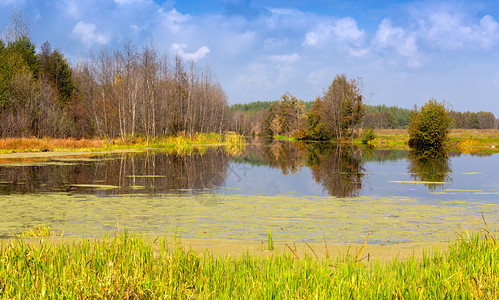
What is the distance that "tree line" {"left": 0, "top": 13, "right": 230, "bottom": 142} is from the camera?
38.0 meters

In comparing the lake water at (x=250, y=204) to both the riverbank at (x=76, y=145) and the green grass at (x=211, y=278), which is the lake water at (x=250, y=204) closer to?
the green grass at (x=211, y=278)

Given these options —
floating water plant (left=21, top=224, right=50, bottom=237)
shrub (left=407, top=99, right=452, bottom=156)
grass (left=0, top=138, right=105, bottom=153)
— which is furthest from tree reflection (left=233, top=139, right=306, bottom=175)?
shrub (left=407, top=99, right=452, bottom=156)

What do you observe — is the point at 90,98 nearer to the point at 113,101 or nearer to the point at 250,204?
the point at 113,101

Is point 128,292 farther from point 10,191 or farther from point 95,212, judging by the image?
point 10,191

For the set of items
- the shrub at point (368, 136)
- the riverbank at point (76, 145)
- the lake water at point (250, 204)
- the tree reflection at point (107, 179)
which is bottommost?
the lake water at point (250, 204)

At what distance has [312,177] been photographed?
56.0 feet

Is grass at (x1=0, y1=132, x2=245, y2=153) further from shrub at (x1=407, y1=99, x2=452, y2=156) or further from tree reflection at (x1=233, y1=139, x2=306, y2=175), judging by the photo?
shrub at (x1=407, y1=99, x2=452, y2=156)

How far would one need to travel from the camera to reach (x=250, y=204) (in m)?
10.5

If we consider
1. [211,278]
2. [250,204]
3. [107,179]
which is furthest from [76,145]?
[211,278]

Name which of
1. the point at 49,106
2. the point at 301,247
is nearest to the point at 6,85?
the point at 49,106

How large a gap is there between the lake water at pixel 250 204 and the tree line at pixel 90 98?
19.1 meters

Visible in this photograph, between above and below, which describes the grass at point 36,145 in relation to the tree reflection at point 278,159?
above

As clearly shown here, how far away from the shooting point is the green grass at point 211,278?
12.6ft

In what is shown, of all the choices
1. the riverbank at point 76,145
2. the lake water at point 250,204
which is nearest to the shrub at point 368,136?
the riverbank at point 76,145
